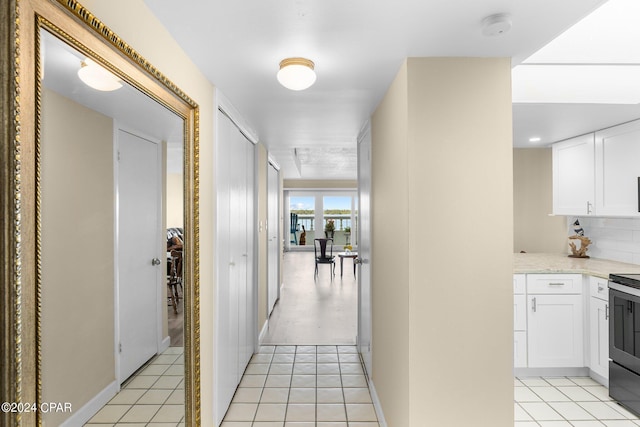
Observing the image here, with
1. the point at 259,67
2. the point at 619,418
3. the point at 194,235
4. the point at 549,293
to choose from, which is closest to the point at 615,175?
the point at 549,293

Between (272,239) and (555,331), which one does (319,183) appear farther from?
(555,331)

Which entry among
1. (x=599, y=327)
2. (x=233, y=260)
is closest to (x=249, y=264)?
(x=233, y=260)

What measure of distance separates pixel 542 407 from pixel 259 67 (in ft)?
10.2

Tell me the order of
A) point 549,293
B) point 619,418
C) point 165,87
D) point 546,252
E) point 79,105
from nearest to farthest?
point 79,105
point 165,87
point 619,418
point 549,293
point 546,252

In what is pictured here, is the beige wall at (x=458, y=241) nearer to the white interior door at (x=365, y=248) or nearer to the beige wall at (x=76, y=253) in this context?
the white interior door at (x=365, y=248)

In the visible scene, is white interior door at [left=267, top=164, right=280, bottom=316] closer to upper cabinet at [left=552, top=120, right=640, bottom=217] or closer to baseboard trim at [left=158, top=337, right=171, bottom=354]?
baseboard trim at [left=158, top=337, right=171, bottom=354]

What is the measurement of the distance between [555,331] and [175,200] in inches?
131

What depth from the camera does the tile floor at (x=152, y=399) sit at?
3.99 ft

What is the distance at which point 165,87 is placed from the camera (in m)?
1.62

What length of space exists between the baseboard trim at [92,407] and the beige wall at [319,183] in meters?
11.1

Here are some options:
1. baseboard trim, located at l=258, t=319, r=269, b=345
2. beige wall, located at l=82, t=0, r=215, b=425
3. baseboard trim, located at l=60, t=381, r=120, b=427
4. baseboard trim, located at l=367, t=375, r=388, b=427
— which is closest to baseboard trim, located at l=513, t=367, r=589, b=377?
baseboard trim, located at l=367, t=375, r=388, b=427

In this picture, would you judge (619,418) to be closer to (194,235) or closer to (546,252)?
(546,252)

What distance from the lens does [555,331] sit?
325 cm

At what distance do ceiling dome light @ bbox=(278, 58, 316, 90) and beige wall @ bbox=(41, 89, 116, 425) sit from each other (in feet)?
3.20
